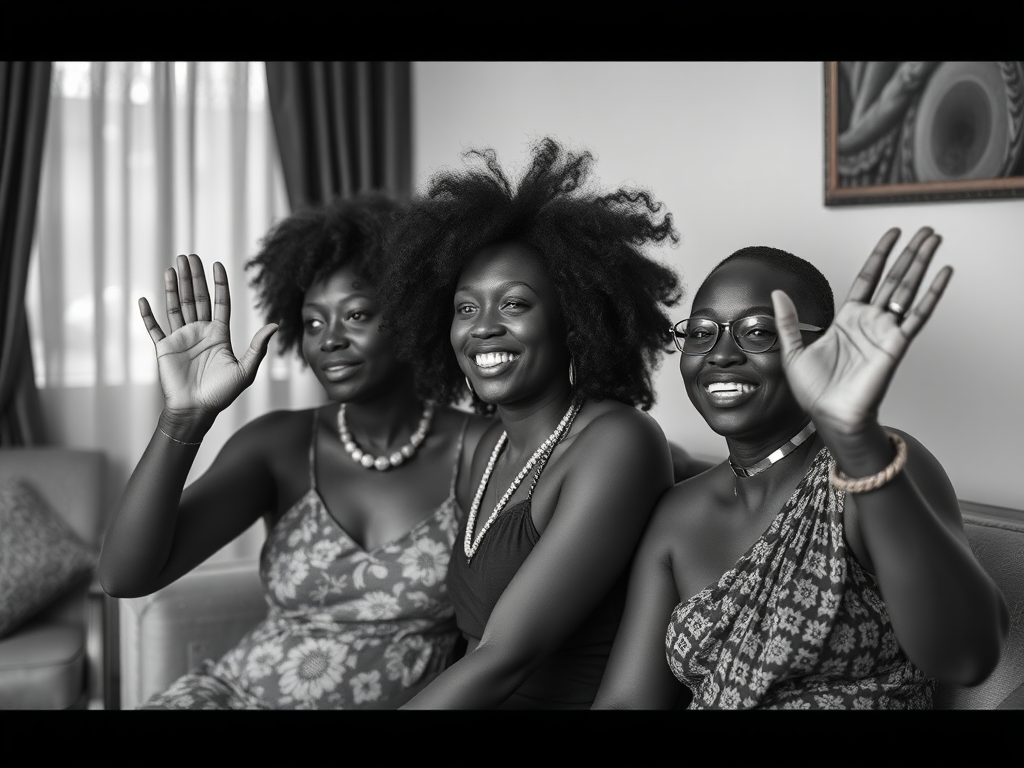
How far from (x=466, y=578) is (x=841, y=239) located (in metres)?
1.26

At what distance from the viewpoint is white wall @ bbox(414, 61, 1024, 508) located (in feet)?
7.46

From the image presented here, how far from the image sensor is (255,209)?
450cm

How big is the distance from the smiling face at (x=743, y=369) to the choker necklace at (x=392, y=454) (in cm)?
87

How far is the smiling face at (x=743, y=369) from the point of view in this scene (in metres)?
1.65

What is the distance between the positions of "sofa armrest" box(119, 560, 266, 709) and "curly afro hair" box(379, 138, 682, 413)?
3.48 feet

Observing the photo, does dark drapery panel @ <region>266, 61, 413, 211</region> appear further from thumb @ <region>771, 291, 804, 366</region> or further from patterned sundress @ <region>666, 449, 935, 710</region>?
thumb @ <region>771, 291, 804, 366</region>

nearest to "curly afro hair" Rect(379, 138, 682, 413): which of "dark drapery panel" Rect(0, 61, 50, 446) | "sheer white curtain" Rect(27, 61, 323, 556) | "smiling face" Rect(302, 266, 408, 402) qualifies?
"smiling face" Rect(302, 266, 408, 402)

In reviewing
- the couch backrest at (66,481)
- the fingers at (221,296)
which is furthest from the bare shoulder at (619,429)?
the couch backrest at (66,481)

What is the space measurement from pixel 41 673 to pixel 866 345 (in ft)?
8.88

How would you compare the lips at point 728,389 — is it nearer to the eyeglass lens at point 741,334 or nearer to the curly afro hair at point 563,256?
the eyeglass lens at point 741,334

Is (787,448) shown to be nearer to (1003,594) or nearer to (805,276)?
(805,276)

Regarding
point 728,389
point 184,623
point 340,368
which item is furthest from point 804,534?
point 184,623

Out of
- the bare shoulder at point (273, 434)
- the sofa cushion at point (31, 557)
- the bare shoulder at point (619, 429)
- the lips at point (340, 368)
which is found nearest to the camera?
the bare shoulder at point (619, 429)

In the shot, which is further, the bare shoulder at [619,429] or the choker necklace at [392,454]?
the choker necklace at [392,454]
